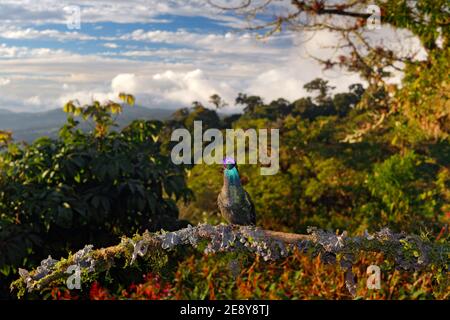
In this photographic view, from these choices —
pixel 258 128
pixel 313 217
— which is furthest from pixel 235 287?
pixel 258 128

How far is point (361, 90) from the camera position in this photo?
56.1 feet

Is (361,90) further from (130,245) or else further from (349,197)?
(130,245)

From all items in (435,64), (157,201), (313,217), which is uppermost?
(435,64)

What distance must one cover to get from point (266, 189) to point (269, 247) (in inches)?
301

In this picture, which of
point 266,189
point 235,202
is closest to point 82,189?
point 235,202

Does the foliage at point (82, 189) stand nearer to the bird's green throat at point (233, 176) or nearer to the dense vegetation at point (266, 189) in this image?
the dense vegetation at point (266, 189)

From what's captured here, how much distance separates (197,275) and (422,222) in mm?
5208

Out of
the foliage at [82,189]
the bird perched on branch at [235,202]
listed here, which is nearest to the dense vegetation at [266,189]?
the foliage at [82,189]

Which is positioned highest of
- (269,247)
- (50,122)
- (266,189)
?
(269,247)

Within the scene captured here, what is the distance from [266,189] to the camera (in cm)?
1016

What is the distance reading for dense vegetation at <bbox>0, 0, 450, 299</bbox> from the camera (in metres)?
4.41

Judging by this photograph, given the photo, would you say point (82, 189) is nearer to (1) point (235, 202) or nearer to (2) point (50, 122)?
(1) point (235, 202)
